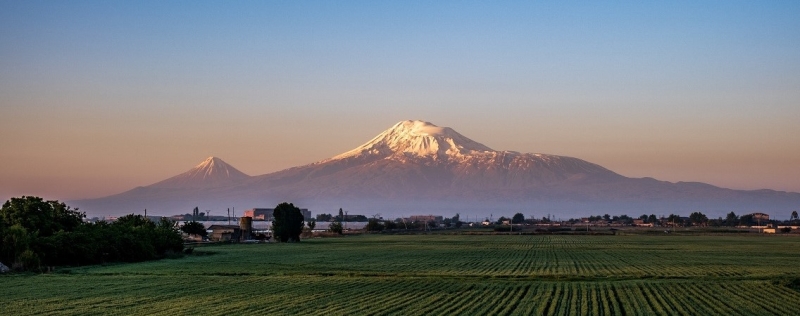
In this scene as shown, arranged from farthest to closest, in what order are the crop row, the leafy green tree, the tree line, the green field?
the leafy green tree
the tree line
the green field
the crop row

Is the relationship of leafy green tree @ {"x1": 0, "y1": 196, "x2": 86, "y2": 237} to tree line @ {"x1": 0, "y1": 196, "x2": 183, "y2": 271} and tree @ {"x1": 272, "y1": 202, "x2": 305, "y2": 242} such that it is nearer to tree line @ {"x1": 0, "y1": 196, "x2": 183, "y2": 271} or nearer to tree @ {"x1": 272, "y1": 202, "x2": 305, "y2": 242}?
tree line @ {"x1": 0, "y1": 196, "x2": 183, "y2": 271}

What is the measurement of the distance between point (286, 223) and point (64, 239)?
5530 centimetres

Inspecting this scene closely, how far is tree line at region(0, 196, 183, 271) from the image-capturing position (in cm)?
5009

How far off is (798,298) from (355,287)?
52.1ft

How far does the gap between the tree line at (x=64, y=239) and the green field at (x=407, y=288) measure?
2.52 m

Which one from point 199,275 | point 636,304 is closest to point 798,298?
point 636,304

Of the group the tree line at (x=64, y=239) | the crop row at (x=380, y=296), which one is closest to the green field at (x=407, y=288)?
the crop row at (x=380, y=296)

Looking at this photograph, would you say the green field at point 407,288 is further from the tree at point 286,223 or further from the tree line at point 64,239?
the tree at point 286,223

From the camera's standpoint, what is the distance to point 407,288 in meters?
38.1

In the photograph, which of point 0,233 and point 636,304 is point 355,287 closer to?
point 636,304

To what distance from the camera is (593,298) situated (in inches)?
1340

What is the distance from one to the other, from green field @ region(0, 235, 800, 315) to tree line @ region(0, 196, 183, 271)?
8.26 feet

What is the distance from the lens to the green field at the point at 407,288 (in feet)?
99.7

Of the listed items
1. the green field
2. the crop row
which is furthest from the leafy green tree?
the crop row
